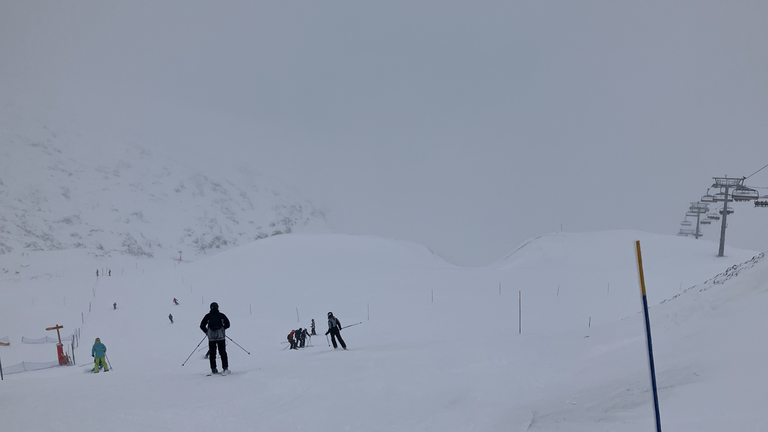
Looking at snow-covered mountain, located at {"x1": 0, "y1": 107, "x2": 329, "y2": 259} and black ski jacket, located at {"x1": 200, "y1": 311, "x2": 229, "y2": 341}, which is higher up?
snow-covered mountain, located at {"x1": 0, "y1": 107, "x2": 329, "y2": 259}

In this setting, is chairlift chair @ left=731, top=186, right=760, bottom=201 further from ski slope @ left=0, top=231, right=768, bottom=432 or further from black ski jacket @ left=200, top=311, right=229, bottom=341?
black ski jacket @ left=200, top=311, right=229, bottom=341

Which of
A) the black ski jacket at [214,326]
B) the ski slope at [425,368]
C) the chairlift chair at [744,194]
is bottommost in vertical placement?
the ski slope at [425,368]

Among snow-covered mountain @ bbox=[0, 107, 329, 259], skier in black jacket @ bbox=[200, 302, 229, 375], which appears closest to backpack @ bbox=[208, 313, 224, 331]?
skier in black jacket @ bbox=[200, 302, 229, 375]

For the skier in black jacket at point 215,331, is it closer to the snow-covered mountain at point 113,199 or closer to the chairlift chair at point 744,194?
the chairlift chair at point 744,194

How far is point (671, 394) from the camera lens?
20.9ft

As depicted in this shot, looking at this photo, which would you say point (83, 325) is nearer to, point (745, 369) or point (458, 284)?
point (458, 284)

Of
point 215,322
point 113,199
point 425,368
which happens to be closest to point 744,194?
point 425,368

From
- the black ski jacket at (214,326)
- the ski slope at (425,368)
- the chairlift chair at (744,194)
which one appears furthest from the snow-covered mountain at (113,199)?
the chairlift chair at (744,194)

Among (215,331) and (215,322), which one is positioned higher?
(215,322)

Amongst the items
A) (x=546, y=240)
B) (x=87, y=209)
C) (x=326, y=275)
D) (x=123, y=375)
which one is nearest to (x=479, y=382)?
(x=123, y=375)

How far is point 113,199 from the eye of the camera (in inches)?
3248

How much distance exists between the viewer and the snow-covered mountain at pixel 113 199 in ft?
235

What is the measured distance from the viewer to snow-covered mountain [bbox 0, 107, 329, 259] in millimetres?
71625

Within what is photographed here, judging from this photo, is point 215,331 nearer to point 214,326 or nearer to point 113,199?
point 214,326
